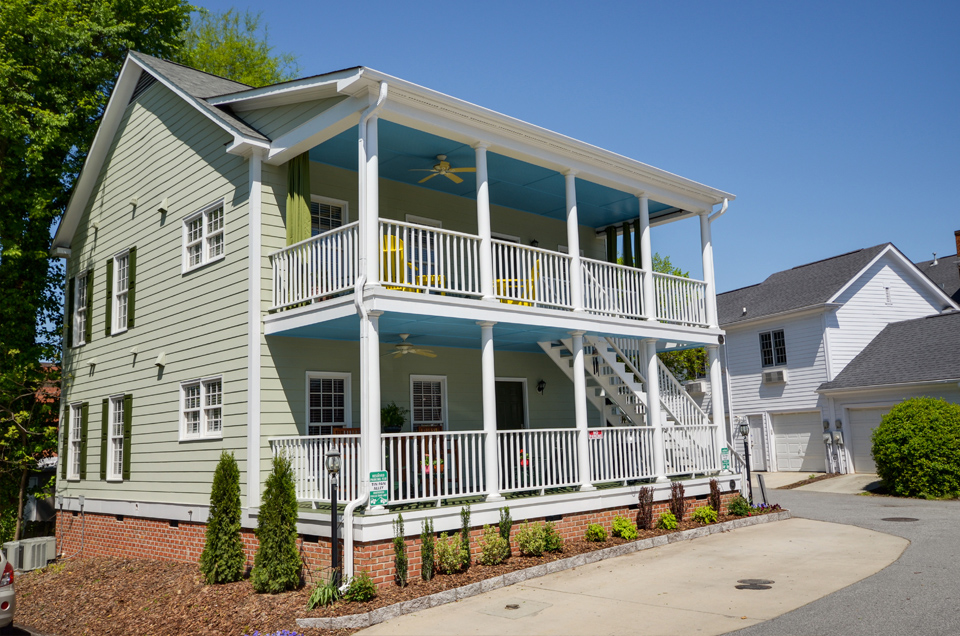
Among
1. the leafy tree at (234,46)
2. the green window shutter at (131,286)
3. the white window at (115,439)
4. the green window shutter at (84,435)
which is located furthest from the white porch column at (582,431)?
the leafy tree at (234,46)

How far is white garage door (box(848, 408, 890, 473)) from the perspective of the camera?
950 inches

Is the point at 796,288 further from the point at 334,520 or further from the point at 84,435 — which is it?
the point at 84,435

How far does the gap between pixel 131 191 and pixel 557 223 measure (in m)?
9.89

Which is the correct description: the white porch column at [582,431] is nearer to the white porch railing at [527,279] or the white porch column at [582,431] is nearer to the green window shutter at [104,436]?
the white porch railing at [527,279]

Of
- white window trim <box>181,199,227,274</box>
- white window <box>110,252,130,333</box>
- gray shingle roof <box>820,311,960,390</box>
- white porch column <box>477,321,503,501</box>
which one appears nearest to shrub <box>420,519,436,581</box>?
white porch column <box>477,321,503,501</box>

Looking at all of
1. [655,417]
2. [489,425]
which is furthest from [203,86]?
[655,417]

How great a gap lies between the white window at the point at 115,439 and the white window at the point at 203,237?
3.93 metres

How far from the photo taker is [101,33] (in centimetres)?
2116

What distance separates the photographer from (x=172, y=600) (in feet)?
36.8

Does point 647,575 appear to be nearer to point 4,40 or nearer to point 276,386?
point 276,386

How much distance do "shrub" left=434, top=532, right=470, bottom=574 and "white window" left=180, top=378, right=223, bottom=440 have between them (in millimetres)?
4842

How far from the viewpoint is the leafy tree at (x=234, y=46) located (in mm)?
30817

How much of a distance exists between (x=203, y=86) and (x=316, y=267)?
21.4 feet

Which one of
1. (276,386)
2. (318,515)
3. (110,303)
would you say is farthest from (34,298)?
(318,515)
